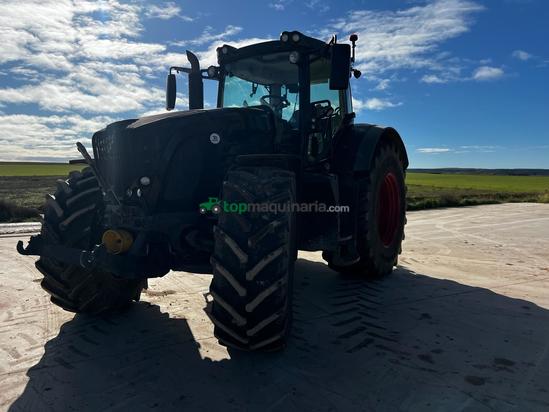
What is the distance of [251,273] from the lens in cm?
305

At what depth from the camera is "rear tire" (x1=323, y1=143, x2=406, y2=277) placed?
5.11m

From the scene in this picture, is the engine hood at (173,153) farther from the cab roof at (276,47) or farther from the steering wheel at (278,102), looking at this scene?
the cab roof at (276,47)

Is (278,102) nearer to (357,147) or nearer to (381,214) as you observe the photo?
(357,147)

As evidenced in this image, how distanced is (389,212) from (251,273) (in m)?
3.69

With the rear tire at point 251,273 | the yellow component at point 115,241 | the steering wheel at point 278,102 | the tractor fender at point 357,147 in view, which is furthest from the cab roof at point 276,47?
the yellow component at point 115,241

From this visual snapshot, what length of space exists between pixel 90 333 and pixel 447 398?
291 cm

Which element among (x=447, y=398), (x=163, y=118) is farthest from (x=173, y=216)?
(x=447, y=398)

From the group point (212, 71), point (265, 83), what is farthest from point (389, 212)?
point (212, 71)

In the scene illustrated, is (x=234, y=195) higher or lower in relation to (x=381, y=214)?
higher

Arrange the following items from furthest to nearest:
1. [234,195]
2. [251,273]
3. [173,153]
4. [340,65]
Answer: [340,65]
[173,153]
[234,195]
[251,273]

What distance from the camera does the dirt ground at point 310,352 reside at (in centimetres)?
284

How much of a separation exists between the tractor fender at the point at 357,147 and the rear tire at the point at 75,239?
8.47 ft

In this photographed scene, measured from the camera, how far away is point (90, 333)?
3.90 metres

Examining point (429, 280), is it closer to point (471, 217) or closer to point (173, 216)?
point (173, 216)
